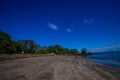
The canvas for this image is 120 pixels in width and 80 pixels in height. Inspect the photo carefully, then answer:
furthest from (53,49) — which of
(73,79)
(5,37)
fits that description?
(73,79)

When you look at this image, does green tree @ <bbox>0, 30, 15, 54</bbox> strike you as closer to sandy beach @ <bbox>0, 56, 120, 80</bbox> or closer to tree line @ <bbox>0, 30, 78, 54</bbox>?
tree line @ <bbox>0, 30, 78, 54</bbox>

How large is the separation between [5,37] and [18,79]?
88.0 meters

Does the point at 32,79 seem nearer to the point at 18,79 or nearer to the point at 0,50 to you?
the point at 18,79

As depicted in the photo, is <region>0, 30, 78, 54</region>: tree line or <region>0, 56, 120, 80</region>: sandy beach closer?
<region>0, 56, 120, 80</region>: sandy beach

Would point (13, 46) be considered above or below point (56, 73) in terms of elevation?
above

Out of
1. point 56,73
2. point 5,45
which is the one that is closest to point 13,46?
point 5,45

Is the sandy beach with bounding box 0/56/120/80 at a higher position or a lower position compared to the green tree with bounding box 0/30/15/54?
lower

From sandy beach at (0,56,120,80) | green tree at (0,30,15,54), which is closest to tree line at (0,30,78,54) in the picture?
green tree at (0,30,15,54)

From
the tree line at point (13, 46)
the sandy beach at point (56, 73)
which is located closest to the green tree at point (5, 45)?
the tree line at point (13, 46)

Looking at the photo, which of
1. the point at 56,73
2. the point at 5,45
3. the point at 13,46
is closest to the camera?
the point at 56,73

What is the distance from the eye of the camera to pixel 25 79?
8.75 m

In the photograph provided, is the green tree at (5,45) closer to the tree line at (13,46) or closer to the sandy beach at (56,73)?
the tree line at (13,46)

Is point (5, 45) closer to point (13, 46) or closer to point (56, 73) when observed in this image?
point (13, 46)

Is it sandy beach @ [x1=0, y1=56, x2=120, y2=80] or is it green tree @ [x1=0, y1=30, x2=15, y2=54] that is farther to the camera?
green tree @ [x1=0, y1=30, x2=15, y2=54]
